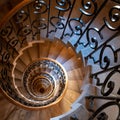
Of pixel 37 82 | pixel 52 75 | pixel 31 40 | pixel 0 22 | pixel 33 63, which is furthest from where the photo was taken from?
pixel 37 82

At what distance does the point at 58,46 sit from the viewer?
5.68 metres

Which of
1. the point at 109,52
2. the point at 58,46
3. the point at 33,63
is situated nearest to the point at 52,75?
the point at 33,63

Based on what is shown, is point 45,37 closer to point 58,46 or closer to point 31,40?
point 31,40

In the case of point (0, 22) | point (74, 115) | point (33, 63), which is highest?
point (0, 22)

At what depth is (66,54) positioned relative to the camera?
5.58 meters

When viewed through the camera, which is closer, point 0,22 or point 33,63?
point 0,22

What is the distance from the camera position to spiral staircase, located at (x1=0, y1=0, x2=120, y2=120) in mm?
2557

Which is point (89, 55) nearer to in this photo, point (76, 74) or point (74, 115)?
point (74, 115)

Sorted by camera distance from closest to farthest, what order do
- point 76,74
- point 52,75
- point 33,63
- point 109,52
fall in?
1. point 109,52
2. point 76,74
3. point 33,63
4. point 52,75

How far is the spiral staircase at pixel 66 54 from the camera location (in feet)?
8.39

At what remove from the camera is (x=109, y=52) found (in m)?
2.82

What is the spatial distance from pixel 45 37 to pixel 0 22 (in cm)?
126

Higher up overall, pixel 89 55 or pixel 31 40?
pixel 31 40

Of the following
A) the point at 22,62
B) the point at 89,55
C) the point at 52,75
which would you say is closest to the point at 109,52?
the point at 89,55
